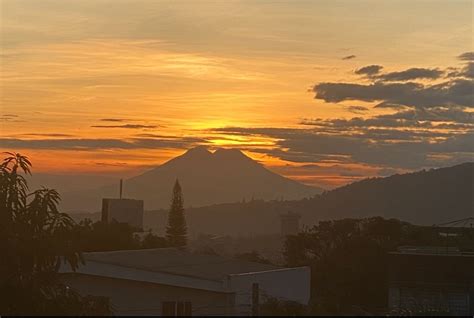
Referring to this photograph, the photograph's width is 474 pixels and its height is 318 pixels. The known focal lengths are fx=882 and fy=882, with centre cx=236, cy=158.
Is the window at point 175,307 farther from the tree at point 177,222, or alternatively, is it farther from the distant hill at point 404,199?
the distant hill at point 404,199

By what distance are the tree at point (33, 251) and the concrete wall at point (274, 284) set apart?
6658 millimetres

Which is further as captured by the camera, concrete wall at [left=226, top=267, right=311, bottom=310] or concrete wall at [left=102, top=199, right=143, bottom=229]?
concrete wall at [left=102, top=199, right=143, bottom=229]

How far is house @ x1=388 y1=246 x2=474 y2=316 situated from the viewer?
24.9m

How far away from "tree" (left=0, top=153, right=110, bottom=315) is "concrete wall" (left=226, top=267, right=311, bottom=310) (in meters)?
6.66

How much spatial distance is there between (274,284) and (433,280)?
18.0 ft

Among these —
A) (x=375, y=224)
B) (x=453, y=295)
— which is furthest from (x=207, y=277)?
(x=375, y=224)

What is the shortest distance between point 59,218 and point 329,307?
13.5 ft

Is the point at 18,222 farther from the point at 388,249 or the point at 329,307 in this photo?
the point at 388,249

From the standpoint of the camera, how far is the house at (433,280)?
24.9 m

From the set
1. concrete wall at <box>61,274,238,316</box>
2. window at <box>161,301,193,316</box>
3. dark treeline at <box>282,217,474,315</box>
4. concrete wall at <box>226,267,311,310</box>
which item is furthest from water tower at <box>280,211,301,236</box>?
window at <box>161,301,193,316</box>

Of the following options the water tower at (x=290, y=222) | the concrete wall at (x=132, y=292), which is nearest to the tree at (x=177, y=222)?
the water tower at (x=290, y=222)

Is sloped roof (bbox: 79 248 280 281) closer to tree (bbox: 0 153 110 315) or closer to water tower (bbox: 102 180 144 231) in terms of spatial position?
tree (bbox: 0 153 110 315)

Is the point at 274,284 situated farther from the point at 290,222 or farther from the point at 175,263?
the point at 290,222

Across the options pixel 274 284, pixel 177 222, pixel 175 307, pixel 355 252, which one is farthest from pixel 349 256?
pixel 177 222
